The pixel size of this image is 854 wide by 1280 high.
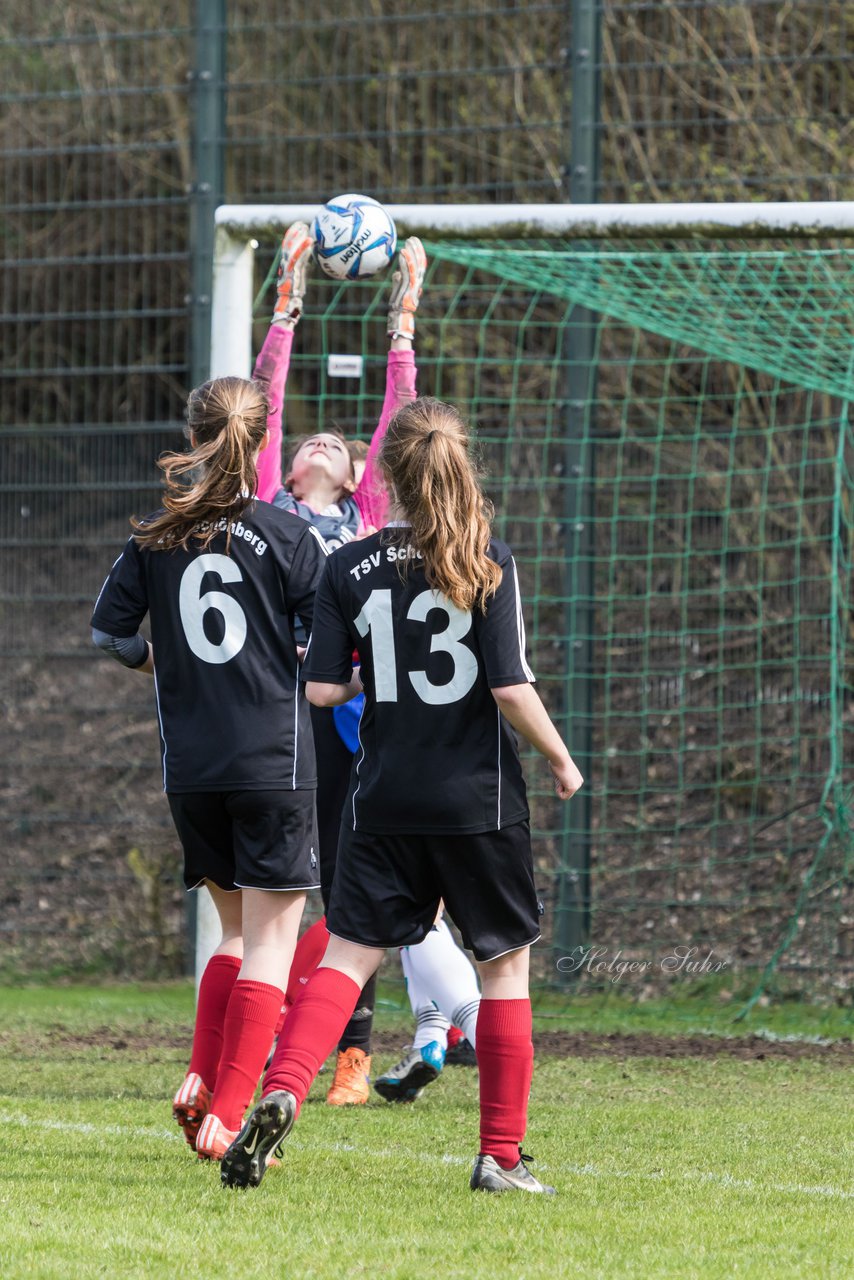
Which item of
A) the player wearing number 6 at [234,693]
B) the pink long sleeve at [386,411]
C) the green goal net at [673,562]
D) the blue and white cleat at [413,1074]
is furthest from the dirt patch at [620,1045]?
the player wearing number 6 at [234,693]

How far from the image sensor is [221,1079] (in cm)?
375

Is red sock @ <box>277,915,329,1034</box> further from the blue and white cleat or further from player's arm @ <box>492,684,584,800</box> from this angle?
player's arm @ <box>492,684,584,800</box>

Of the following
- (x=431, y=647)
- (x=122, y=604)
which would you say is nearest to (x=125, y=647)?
(x=122, y=604)

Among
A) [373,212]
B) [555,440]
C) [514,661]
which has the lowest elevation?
[514,661]

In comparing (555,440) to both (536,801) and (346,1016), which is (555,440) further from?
(346,1016)

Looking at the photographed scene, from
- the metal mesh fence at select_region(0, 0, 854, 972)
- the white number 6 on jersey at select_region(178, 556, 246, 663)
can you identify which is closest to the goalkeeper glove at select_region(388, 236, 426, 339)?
the white number 6 on jersey at select_region(178, 556, 246, 663)

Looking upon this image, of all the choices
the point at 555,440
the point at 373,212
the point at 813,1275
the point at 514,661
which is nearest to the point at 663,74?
the point at 555,440

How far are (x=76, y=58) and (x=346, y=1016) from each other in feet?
24.4

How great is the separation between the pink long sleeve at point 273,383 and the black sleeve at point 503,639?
1.32m

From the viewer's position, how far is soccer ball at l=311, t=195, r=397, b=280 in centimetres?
518

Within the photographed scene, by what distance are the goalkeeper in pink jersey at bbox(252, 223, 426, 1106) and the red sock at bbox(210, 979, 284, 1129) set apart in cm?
89

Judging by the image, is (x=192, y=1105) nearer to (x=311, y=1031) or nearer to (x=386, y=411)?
(x=311, y=1031)

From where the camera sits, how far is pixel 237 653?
3799mm

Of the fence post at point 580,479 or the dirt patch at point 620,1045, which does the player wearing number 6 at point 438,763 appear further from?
the fence post at point 580,479
